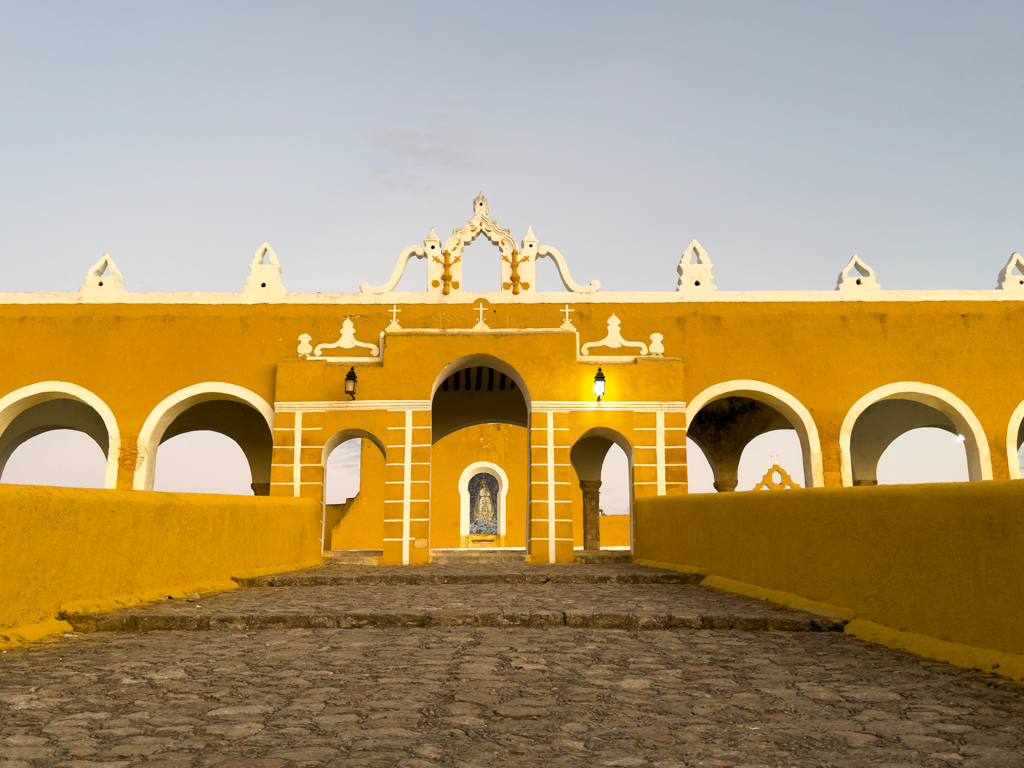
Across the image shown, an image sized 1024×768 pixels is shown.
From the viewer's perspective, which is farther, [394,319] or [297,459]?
[394,319]

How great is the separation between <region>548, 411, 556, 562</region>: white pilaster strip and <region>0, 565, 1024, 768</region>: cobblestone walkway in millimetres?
7769

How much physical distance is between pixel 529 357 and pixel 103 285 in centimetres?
830

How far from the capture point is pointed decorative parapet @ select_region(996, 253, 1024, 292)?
1491 cm

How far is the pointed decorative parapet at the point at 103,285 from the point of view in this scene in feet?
48.1

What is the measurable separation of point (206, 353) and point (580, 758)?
13543 mm

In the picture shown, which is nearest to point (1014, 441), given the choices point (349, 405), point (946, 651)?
point (349, 405)

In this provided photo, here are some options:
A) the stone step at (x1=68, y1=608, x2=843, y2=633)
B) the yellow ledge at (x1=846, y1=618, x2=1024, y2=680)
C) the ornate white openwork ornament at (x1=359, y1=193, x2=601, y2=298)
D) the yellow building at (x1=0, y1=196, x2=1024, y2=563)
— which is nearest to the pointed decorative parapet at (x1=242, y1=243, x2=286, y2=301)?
the yellow building at (x1=0, y1=196, x2=1024, y2=563)

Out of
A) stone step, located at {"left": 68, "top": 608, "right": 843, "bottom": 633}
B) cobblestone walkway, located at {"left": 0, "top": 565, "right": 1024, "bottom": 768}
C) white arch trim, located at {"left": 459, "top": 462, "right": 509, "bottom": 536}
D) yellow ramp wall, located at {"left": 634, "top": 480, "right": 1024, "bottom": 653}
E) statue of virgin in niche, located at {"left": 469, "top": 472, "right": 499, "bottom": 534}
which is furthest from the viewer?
statue of virgin in niche, located at {"left": 469, "top": 472, "right": 499, "bottom": 534}

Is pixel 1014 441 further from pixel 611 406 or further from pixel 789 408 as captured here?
pixel 611 406

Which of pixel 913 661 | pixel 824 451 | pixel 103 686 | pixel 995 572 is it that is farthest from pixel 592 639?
pixel 824 451

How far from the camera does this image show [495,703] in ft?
9.62

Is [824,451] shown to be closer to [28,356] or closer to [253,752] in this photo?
[253,752]

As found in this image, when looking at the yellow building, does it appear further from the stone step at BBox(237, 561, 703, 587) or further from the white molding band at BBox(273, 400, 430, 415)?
the stone step at BBox(237, 561, 703, 587)

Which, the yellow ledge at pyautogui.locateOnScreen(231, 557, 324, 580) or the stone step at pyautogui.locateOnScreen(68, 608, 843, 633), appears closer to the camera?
the stone step at pyautogui.locateOnScreen(68, 608, 843, 633)
